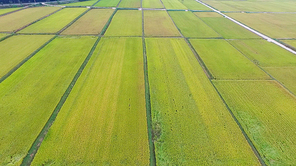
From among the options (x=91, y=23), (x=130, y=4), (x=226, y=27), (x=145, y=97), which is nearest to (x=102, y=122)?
(x=145, y=97)

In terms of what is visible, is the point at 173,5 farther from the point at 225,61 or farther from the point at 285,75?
the point at 285,75

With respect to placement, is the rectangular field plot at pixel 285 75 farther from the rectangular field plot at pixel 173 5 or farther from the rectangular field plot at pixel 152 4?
the rectangular field plot at pixel 152 4

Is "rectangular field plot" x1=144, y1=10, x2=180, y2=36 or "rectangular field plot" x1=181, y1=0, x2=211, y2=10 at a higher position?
"rectangular field plot" x1=181, y1=0, x2=211, y2=10

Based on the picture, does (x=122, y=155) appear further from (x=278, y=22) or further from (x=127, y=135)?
(x=278, y=22)

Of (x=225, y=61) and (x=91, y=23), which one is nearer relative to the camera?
(x=225, y=61)

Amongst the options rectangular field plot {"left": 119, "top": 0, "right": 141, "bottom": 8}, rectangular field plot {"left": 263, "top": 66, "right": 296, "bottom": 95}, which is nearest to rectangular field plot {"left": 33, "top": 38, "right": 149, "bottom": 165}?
rectangular field plot {"left": 263, "top": 66, "right": 296, "bottom": 95}

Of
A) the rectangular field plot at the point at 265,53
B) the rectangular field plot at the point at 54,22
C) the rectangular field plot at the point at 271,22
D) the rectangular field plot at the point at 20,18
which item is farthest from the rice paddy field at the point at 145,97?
the rectangular field plot at the point at 271,22

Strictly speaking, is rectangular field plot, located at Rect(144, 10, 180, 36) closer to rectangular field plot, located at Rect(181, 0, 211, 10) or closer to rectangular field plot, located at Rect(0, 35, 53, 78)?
rectangular field plot, located at Rect(181, 0, 211, 10)
